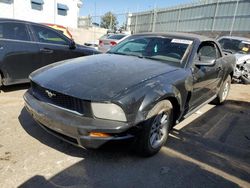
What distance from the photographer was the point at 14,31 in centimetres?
539

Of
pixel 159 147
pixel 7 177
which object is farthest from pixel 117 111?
pixel 7 177

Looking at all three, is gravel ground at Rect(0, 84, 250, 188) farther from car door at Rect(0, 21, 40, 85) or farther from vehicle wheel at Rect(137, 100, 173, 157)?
car door at Rect(0, 21, 40, 85)

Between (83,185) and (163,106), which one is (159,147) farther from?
(83,185)

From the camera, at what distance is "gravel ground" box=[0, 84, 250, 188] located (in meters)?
2.80

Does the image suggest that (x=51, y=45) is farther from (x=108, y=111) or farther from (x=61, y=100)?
(x=108, y=111)

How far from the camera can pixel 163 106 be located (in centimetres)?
324

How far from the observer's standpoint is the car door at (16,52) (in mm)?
5184

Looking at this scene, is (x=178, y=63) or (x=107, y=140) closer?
(x=107, y=140)

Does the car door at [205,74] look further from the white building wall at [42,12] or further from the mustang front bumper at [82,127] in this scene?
the white building wall at [42,12]

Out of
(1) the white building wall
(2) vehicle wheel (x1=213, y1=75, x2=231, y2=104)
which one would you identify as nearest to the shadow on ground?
(2) vehicle wheel (x1=213, y1=75, x2=231, y2=104)

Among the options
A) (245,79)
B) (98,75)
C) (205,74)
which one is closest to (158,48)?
(205,74)

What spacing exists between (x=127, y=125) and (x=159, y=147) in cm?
85

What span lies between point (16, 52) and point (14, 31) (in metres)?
0.44

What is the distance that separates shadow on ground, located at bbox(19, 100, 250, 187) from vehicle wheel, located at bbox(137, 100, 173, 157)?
0.14m
